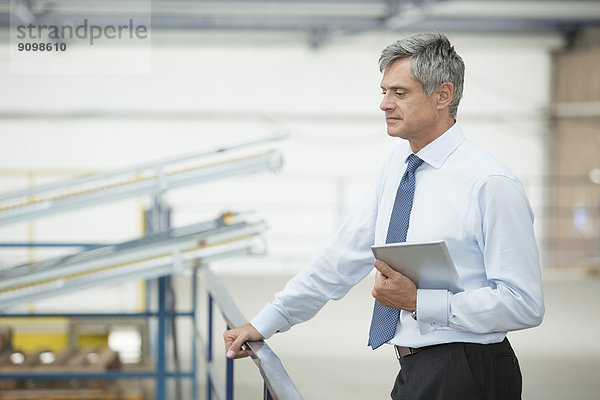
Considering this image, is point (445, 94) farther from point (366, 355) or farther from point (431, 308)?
point (366, 355)

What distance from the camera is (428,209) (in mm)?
1729

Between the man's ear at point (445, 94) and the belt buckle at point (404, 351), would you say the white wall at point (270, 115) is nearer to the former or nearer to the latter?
the belt buckle at point (404, 351)

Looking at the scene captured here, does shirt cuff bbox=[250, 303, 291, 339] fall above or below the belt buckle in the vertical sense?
above

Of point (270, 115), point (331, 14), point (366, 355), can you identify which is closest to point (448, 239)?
point (366, 355)

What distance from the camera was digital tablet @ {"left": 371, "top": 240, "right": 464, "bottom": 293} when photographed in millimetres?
1560

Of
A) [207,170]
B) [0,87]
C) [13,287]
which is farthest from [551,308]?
[0,87]

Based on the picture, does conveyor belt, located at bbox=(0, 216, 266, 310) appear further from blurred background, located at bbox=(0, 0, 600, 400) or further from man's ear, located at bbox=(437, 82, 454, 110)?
blurred background, located at bbox=(0, 0, 600, 400)

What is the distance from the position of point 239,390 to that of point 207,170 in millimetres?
1576

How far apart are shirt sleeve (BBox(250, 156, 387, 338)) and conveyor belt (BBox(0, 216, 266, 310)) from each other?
6.33ft

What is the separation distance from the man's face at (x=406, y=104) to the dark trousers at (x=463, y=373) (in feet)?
1.47

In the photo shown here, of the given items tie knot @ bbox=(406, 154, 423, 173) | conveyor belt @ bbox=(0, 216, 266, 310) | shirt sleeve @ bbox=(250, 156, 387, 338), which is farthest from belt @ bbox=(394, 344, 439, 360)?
conveyor belt @ bbox=(0, 216, 266, 310)

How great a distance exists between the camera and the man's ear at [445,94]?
67.4 inches

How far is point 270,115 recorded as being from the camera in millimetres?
12438

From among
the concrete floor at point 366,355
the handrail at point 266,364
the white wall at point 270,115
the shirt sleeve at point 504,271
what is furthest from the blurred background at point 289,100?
the shirt sleeve at point 504,271
